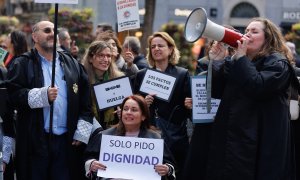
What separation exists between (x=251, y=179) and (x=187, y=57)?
12.3 meters

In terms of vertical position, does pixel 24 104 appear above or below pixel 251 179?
above

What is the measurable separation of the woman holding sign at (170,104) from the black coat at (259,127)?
4.56ft

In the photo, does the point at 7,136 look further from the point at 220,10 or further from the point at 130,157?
the point at 220,10

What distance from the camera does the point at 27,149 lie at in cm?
602

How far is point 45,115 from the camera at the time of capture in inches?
237

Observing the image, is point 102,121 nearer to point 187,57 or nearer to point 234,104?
point 234,104

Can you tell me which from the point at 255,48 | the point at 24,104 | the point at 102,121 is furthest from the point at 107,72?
the point at 255,48

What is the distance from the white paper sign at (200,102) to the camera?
6.09 m

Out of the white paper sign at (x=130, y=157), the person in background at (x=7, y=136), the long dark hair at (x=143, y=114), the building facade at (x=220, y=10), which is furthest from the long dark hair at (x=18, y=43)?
the building facade at (x=220, y=10)

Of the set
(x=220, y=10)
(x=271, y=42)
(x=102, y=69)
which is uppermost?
(x=220, y=10)

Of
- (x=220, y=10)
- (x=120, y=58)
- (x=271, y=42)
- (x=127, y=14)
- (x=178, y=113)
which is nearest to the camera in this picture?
(x=271, y=42)

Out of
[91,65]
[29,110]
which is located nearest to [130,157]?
[29,110]

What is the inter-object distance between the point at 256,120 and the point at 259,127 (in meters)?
0.07

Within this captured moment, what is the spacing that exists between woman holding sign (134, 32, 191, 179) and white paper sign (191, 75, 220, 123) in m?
0.45
